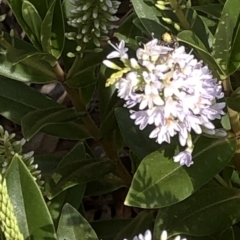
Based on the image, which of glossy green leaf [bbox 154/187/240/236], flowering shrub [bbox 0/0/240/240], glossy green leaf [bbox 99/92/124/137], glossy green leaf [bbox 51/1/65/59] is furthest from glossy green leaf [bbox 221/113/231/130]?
glossy green leaf [bbox 51/1/65/59]

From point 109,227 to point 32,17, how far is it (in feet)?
2.24

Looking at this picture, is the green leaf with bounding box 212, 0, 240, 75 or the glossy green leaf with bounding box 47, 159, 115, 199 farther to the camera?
the glossy green leaf with bounding box 47, 159, 115, 199

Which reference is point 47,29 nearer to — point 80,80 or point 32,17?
point 32,17

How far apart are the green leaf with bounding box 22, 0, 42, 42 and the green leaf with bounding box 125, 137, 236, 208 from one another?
37 centimetres

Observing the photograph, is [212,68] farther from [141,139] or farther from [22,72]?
[22,72]

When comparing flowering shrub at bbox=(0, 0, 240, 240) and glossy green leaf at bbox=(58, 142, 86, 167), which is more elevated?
flowering shrub at bbox=(0, 0, 240, 240)

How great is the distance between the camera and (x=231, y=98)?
1.25 meters

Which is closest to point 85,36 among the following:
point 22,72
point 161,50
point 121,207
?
point 22,72

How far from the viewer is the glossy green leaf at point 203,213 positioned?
1425 millimetres

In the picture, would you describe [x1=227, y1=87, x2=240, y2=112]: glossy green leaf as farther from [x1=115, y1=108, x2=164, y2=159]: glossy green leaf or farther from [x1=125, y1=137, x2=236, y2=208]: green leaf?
[x1=115, y1=108, x2=164, y2=159]: glossy green leaf

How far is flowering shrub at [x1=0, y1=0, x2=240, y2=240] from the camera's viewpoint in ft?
3.41

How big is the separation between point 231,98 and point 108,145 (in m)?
0.52

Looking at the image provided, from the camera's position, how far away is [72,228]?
53.6 inches

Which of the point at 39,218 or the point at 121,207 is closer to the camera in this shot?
the point at 39,218
